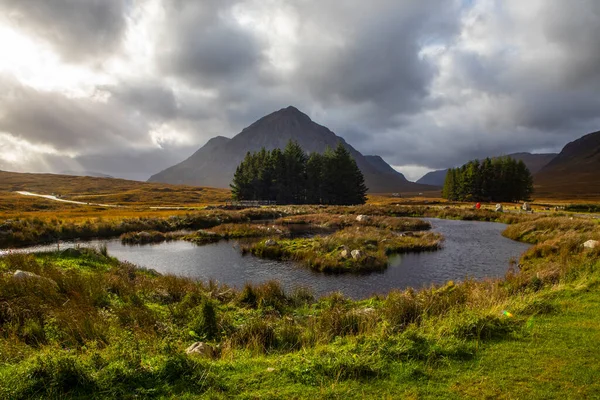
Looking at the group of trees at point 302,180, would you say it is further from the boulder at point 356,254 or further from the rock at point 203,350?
the rock at point 203,350

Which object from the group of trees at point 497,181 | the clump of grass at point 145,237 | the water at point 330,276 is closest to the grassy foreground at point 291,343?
the water at point 330,276

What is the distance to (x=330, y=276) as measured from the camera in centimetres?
2300

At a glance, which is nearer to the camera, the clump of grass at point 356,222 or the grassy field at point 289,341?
the grassy field at point 289,341

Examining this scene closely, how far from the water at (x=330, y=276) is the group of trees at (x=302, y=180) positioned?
209ft

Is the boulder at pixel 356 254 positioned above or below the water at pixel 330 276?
above

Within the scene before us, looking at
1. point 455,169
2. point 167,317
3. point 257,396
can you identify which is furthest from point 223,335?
point 455,169

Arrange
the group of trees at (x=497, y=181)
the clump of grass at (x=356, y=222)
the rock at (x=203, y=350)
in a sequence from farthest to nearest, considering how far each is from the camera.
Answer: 1. the group of trees at (x=497, y=181)
2. the clump of grass at (x=356, y=222)
3. the rock at (x=203, y=350)

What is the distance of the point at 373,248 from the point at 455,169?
381 ft

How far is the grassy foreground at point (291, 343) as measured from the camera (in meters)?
6.46

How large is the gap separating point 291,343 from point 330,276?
1329cm

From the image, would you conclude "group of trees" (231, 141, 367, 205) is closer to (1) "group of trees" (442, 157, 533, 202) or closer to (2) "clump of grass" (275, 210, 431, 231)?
(1) "group of trees" (442, 157, 533, 202)

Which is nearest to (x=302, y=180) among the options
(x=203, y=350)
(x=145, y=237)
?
(x=145, y=237)

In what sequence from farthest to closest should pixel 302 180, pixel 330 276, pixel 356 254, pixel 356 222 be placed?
pixel 302 180, pixel 356 222, pixel 356 254, pixel 330 276

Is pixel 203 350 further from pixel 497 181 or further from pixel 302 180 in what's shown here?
pixel 497 181
